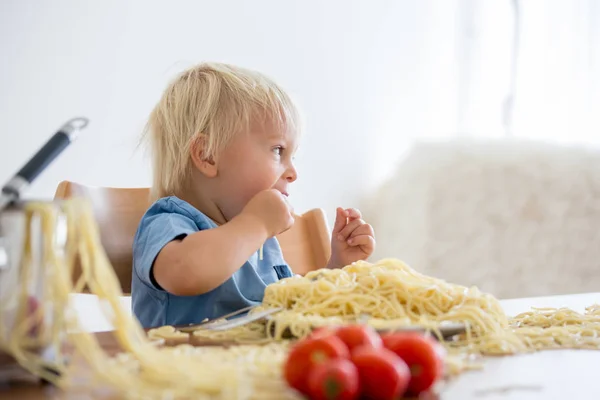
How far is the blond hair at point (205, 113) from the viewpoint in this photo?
1271 millimetres

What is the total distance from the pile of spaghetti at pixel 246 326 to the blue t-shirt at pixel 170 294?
0.66 ft

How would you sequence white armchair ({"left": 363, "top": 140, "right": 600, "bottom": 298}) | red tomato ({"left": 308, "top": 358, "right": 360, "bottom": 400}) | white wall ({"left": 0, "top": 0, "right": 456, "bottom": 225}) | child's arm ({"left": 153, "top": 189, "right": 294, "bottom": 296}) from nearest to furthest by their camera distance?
red tomato ({"left": 308, "top": 358, "right": 360, "bottom": 400}) → child's arm ({"left": 153, "top": 189, "right": 294, "bottom": 296}) → white wall ({"left": 0, "top": 0, "right": 456, "bottom": 225}) → white armchair ({"left": 363, "top": 140, "right": 600, "bottom": 298})

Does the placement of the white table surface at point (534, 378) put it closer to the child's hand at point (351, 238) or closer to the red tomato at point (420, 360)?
the red tomato at point (420, 360)

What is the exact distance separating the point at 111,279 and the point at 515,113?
335 centimetres

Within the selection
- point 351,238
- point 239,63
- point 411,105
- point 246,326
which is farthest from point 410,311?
point 411,105

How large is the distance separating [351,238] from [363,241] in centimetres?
3

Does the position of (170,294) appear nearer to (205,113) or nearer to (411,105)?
(205,113)

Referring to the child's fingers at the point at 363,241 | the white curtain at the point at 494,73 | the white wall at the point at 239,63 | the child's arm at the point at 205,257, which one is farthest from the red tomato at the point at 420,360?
the white curtain at the point at 494,73

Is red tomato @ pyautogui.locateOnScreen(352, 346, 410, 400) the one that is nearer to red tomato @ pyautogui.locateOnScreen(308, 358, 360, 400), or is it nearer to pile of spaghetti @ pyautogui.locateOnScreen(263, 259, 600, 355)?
red tomato @ pyautogui.locateOnScreen(308, 358, 360, 400)

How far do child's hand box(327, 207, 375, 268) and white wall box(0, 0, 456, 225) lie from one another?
1.90ft

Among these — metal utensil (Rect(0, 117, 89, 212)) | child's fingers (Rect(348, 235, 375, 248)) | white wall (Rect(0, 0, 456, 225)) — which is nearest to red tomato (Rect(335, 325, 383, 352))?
metal utensil (Rect(0, 117, 89, 212))

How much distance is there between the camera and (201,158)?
128cm

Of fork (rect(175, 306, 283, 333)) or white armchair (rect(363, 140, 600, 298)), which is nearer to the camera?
fork (rect(175, 306, 283, 333))

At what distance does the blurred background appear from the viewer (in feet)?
7.69
